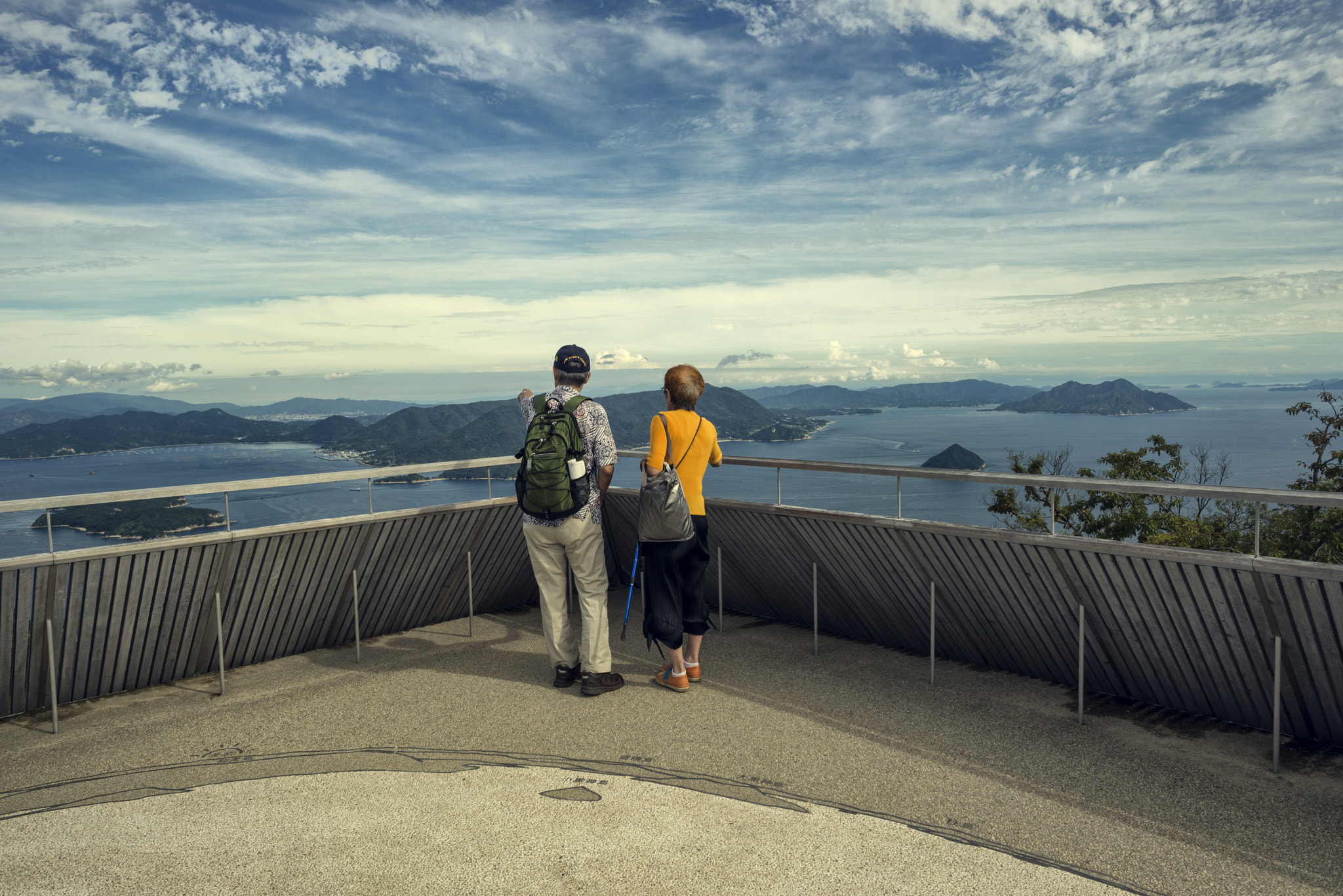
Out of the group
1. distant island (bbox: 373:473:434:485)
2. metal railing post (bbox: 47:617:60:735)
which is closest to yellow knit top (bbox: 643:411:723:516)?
distant island (bbox: 373:473:434:485)

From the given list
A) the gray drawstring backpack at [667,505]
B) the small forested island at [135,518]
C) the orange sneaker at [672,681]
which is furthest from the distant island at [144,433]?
the gray drawstring backpack at [667,505]

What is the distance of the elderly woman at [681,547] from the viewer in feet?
16.0

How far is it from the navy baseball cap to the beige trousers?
3.15 feet

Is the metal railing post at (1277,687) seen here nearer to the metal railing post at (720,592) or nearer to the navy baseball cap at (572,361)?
the metal railing post at (720,592)

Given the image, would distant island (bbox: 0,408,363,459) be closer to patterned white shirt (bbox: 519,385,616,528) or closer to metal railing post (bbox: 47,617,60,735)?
metal railing post (bbox: 47,617,60,735)

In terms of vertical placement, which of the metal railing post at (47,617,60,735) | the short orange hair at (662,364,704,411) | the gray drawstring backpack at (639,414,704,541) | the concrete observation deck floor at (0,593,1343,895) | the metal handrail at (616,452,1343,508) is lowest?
the concrete observation deck floor at (0,593,1343,895)

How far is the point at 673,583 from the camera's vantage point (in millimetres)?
5043

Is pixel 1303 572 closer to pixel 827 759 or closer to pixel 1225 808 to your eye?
pixel 1225 808

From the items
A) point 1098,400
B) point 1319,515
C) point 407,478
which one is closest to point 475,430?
point 1319,515

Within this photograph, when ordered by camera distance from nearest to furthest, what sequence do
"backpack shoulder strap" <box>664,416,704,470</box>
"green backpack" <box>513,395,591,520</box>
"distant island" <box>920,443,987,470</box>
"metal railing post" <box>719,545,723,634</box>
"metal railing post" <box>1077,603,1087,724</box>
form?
"metal railing post" <box>1077,603,1087,724</box> < "green backpack" <box>513,395,591,520</box> < "backpack shoulder strap" <box>664,416,704,470</box> < "metal railing post" <box>719,545,723,634</box> < "distant island" <box>920,443,987,470</box>

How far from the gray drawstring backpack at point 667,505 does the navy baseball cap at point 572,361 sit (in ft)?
2.08

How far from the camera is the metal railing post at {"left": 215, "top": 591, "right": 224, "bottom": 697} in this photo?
16.7 ft

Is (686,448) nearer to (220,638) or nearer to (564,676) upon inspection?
(564,676)

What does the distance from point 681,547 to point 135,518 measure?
40.7 metres
